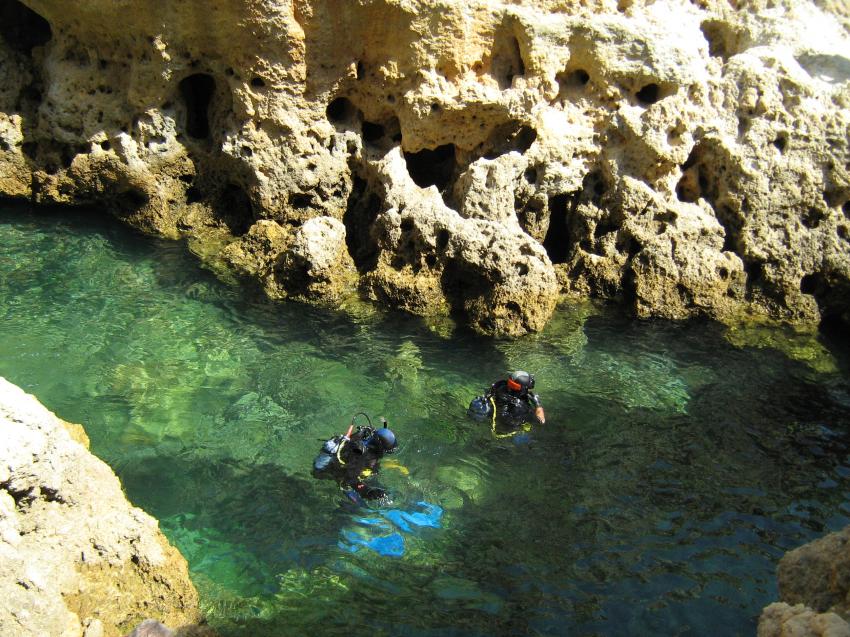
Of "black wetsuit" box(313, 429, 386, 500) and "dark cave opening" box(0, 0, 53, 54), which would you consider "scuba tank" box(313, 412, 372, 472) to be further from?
"dark cave opening" box(0, 0, 53, 54)

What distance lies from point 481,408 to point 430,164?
20.3ft

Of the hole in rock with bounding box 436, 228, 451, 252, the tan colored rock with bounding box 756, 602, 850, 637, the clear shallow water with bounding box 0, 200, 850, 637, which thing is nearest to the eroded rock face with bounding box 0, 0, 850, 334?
the hole in rock with bounding box 436, 228, 451, 252

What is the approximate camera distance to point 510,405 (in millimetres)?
8641

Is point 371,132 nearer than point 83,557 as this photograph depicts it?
No

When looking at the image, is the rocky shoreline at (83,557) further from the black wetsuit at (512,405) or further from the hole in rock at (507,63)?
the hole in rock at (507,63)

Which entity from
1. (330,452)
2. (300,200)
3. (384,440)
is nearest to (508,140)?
(300,200)

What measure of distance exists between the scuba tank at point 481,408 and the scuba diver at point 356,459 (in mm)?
1608

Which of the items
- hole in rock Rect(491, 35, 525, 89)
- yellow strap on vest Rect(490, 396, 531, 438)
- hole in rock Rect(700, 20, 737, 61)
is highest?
hole in rock Rect(700, 20, 737, 61)

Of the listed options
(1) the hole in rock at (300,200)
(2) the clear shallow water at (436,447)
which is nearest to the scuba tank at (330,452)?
(2) the clear shallow water at (436,447)

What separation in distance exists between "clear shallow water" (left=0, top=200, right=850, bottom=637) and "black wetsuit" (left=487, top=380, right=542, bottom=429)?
28 cm

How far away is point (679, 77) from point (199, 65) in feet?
27.9

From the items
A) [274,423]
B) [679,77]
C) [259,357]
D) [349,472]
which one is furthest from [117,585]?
[679,77]

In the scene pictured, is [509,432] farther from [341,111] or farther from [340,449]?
[341,111]

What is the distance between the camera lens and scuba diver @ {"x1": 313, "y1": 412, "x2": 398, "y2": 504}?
24.0ft
